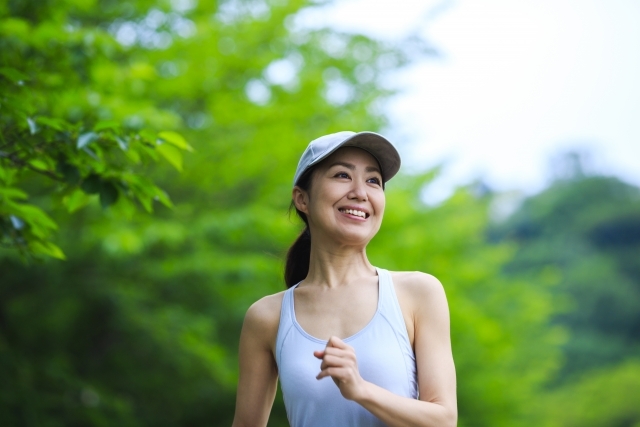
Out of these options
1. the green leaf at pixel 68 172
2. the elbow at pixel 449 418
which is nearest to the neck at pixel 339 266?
the elbow at pixel 449 418

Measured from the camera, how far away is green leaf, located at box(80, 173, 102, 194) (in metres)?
3.10

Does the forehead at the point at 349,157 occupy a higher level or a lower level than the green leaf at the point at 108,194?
lower

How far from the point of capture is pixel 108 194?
3.12 metres

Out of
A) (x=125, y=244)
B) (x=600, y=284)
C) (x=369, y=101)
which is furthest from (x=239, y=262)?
(x=600, y=284)

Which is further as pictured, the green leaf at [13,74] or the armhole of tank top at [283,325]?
the green leaf at [13,74]

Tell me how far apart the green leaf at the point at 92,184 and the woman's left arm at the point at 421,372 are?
135 centimetres

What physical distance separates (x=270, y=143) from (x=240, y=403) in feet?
19.2

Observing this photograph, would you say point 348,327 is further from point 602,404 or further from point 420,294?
point 602,404

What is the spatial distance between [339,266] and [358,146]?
370 millimetres

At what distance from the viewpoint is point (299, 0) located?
820 cm

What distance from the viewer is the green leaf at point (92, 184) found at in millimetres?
3098

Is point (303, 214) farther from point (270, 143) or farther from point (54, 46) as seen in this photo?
point (270, 143)

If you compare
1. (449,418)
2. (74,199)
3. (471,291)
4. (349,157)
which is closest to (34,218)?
(74,199)

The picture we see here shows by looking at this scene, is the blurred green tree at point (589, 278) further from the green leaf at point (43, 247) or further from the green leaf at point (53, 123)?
the green leaf at point (53, 123)
